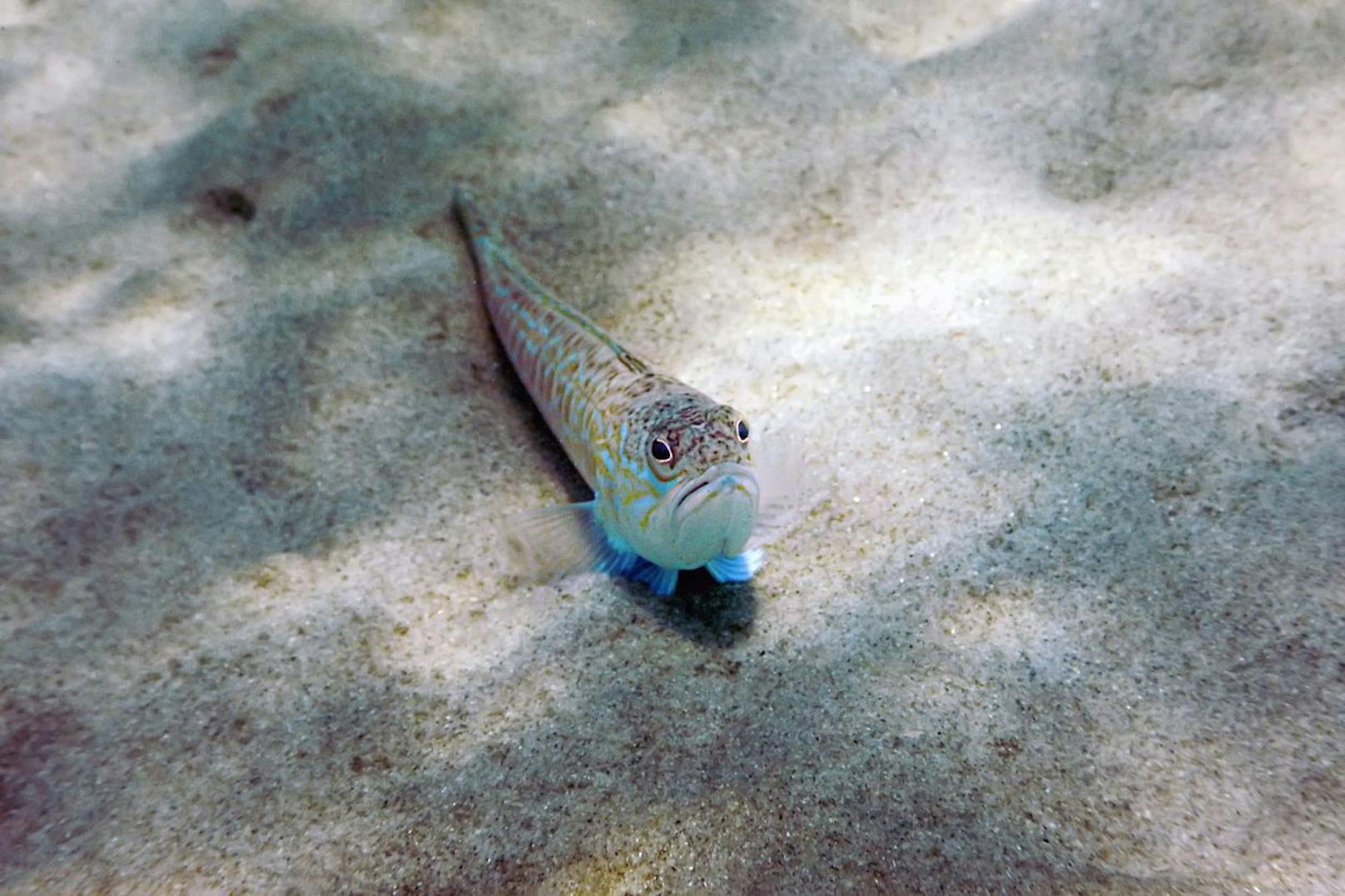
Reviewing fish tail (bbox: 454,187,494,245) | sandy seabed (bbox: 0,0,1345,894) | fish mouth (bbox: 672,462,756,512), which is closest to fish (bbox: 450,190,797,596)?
fish mouth (bbox: 672,462,756,512)

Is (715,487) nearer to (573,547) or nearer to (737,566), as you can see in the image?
(737,566)

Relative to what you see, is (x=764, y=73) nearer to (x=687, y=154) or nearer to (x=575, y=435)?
(x=687, y=154)

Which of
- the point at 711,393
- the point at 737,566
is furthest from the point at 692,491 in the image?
the point at 711,393

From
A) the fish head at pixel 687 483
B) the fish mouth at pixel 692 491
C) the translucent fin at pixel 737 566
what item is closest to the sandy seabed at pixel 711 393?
the translucent fin at pixel 737 566

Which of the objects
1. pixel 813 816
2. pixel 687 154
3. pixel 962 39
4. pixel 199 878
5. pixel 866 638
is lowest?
Answer: pixel 199 878

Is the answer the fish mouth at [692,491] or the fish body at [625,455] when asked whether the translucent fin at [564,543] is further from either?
the fish mouth at [692,491]

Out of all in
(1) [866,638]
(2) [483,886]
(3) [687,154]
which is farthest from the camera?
(3) [687,154]

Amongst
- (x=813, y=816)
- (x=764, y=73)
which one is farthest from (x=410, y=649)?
(x=764, y=73)
